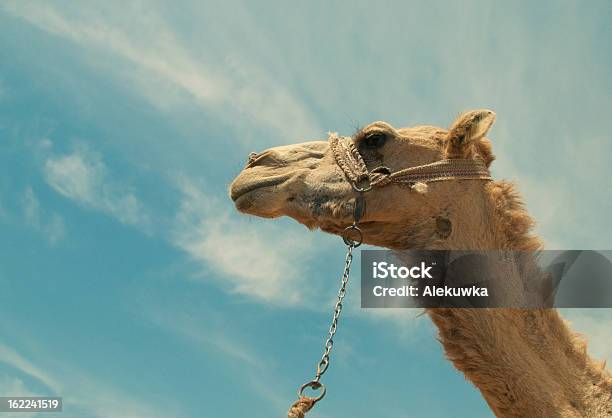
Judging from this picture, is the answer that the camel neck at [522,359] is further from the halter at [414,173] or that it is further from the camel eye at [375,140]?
the camel eye at [375,140]

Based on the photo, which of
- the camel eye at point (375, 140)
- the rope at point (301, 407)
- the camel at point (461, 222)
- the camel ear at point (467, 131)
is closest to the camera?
the rope at point (301, 407)

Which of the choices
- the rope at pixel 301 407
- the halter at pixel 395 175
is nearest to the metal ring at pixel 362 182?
the halter at pixel 395 175

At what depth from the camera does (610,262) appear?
7793 millimetres

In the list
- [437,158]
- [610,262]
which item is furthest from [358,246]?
[610,262]

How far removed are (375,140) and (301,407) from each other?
285cm

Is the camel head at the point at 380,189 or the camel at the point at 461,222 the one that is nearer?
the camel at the point at 461,222

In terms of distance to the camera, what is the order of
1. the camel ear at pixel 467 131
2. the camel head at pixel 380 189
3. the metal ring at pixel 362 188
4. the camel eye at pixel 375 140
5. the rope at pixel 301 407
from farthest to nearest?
the camel eye at pixel 375 140 → the metal ring at pixel 362 188 → the camel head at pixel 380 189 → the camel ear at pixel 467 131 → the rope at pixel 301 407

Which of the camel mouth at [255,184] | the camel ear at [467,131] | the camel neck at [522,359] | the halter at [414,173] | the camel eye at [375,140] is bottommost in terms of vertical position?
the camel neck at [522,359]

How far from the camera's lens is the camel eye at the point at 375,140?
7.50 meters

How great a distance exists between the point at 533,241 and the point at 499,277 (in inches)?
21.6

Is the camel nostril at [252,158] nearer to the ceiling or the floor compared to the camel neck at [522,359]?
nearer to the ceiling

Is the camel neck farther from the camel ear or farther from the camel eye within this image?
the camel eye

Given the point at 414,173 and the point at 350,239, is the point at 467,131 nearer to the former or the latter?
the point at 414,173

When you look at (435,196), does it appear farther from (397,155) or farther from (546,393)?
(546,393)
